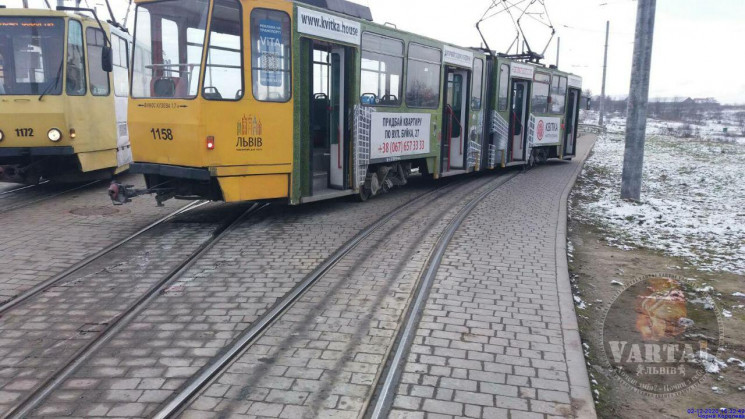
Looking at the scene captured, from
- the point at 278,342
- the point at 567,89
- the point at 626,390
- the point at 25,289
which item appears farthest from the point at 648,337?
the point at 567,89

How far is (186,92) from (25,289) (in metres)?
3.28

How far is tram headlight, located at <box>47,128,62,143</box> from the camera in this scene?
391 inches

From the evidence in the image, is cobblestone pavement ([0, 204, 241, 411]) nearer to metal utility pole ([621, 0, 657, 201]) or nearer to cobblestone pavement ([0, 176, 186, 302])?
cobblestone pavement ([0, 176, 186, 302])

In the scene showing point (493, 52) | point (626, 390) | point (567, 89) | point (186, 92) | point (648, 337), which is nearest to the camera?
point (626, 390)

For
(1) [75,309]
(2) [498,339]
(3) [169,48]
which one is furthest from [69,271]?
(2) [498,339]

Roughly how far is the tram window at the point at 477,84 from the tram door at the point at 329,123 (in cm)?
524

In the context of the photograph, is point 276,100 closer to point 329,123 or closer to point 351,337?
point 329,123

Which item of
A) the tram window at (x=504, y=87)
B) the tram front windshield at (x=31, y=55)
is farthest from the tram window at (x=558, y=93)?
the tram front windshield at (x=31, y=55)

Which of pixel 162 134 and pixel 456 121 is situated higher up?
pixel 456 121

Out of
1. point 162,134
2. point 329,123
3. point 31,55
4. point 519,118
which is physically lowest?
point 162,134

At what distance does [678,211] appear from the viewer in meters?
11.4

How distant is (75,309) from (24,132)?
613cm

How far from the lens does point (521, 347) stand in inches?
179

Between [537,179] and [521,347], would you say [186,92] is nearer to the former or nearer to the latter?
[521,347]
